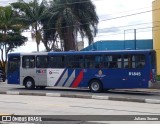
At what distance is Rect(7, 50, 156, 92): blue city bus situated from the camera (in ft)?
71.8

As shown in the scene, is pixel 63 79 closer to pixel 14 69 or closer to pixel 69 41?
pixel 14 69

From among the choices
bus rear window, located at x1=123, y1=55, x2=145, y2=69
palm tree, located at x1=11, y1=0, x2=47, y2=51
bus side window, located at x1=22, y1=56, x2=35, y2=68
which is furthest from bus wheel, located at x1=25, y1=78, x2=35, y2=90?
palm tree, located at x1=11, y1=0, x2=47, y2=51

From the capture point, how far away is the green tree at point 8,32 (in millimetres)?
48281

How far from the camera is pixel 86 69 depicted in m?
23.6

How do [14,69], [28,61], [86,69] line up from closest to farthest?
[86,69] → [28,61] → [14,69]

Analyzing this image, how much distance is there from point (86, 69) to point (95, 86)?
3.93 feet

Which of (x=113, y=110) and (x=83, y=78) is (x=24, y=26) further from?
(x=113, y=110)

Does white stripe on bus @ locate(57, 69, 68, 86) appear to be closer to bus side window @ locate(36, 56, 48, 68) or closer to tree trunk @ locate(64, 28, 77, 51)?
bus side window @ locate(36, 56, 48, 68)

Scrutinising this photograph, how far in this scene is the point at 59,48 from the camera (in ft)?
138

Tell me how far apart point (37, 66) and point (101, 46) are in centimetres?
1994

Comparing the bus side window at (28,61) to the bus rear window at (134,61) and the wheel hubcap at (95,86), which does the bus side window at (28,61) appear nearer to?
the wheel hubcap at (95,86)

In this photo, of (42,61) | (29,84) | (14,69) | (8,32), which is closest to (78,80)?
(42,61)

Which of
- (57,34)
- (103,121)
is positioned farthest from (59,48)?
(103,121)

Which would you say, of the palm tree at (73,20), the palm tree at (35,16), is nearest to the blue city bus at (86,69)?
the palm tree at (73,20)
